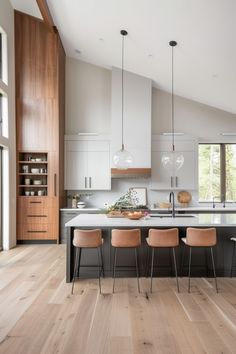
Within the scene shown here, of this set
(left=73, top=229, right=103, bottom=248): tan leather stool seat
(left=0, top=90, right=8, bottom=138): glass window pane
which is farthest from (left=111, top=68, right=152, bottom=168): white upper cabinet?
(left=73, top=229, right=103, bottom=248): tan leather stool seat

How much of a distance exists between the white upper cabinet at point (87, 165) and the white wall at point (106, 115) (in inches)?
17.7

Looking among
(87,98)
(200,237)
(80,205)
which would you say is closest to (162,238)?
(200,237)

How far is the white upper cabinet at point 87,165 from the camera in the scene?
6.55 meters

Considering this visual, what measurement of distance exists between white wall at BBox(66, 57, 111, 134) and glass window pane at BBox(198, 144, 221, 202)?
2.48m

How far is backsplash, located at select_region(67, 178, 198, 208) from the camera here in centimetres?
691

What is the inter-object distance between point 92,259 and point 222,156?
14.8ft

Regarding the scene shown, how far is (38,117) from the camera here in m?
6.18

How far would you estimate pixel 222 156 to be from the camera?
6.99m

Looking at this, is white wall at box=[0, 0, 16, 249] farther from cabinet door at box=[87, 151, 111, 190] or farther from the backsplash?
cabinet door at box=[87, 151, 111, 190]

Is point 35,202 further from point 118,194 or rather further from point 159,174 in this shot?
point 159,174

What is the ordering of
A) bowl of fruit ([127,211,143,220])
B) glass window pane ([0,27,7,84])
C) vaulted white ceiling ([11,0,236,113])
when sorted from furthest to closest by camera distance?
glass window pane ([0,27,7,84]) < bowl of fruit ([127,211,143,220]) < vaulted white ceiling ([11,0,236,113])

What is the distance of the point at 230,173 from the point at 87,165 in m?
3.54

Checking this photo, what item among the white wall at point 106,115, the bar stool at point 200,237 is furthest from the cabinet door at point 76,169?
the bar stool at point 200,237

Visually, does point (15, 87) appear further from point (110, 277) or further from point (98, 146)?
point (110, 277)
